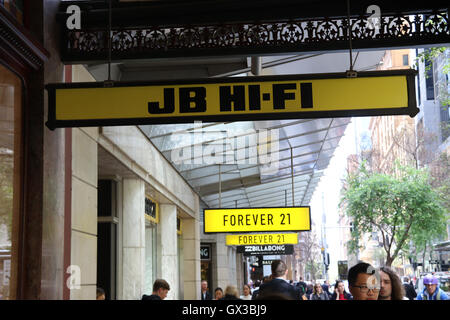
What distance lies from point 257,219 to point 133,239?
12.3 ft

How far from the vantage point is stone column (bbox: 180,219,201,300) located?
1848 centimetres

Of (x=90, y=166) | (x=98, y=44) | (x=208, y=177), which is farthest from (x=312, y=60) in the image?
(x=208, y=177)

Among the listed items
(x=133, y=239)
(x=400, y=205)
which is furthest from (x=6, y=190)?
(x=400, y=205)

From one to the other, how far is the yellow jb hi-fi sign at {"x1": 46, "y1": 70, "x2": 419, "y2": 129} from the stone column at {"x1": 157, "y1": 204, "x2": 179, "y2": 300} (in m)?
10.1

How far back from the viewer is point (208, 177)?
63.7 feet

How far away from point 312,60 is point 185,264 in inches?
378

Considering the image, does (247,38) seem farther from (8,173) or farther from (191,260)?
(191,260)

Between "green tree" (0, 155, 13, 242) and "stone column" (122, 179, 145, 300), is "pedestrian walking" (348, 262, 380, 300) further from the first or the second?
"stone column" (122, 179, 145, 300)

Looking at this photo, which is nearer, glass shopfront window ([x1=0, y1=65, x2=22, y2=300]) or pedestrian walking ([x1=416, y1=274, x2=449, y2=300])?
glass shopfront window ([x1=0, y1=65, x2=22, y2=300])

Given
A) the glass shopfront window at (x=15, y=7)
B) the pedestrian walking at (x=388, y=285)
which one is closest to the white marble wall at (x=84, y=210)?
the glass shopfront window at (x=15, y=7)

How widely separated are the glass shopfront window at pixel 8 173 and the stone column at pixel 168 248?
9856 millimetres

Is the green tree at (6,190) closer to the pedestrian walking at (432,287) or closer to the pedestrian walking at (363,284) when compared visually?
the pedestrian walking at (363,284)

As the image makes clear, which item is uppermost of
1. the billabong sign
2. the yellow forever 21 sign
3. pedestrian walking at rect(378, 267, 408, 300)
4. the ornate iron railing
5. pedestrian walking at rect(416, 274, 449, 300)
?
the ornate iron railing

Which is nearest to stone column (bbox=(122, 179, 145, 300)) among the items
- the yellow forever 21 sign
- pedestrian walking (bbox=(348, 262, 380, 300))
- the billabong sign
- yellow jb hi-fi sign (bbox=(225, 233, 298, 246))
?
the yellow forever 21 sign
